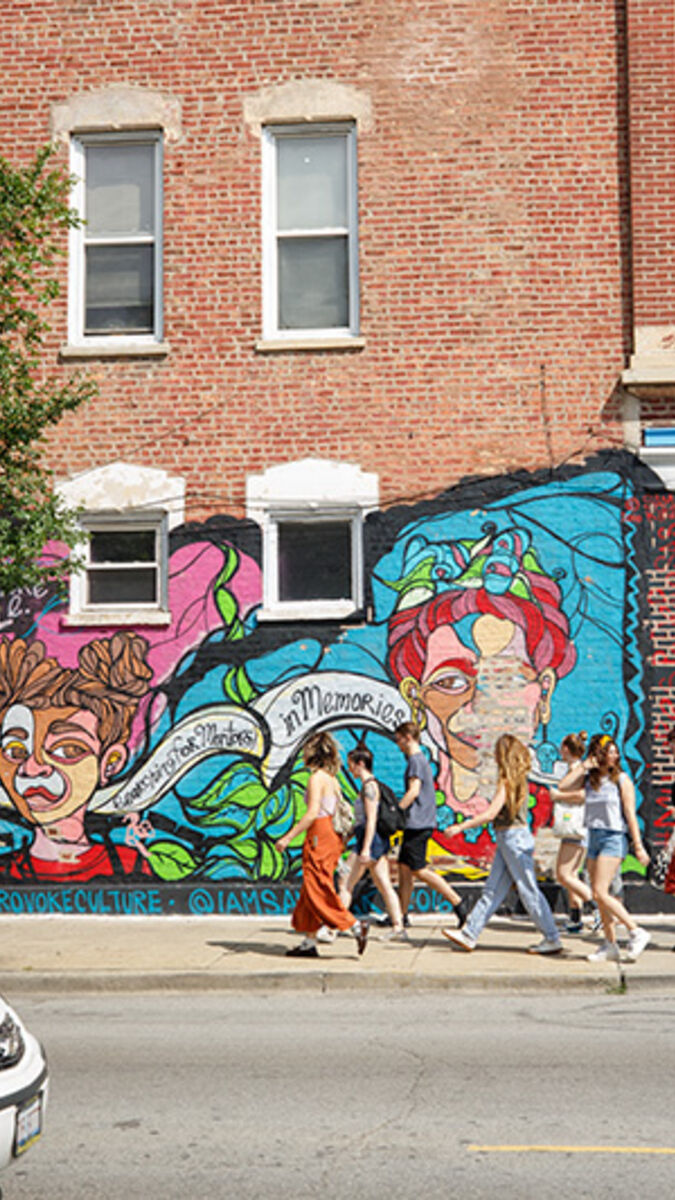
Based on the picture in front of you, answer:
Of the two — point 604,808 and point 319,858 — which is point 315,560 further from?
point 604,808

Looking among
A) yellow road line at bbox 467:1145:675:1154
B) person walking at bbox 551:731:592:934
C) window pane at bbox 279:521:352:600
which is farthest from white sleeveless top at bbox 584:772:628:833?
yellow road line at bbox 467:1145:675:1154

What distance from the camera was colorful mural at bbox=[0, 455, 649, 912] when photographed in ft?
45.9

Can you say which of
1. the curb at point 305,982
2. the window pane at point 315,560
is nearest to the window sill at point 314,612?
the window pane at point 315,560

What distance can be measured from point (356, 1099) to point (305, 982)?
3.71 m

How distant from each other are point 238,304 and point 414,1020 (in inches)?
302

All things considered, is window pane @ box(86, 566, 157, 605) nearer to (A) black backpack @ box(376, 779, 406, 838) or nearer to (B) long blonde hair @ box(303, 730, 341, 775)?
(A) black backpack @ box(376, 779, 406, 838)

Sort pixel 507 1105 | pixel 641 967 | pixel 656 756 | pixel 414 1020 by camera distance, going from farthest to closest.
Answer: pixel 656 756, pixel 641 967, pixel 414 1020, pixel 507 1105

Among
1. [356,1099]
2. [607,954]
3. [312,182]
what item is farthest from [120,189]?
[356,1099]

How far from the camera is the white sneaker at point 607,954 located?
36.8 ft

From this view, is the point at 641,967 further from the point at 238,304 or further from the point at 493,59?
the point at 493,59

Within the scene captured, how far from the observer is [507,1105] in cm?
695

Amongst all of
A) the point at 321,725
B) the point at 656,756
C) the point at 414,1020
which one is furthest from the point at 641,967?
the point at 321,725

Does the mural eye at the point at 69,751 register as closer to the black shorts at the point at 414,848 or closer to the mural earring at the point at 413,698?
the mural earring at the point at 413,698

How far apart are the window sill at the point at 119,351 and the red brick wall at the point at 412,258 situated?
95mm
